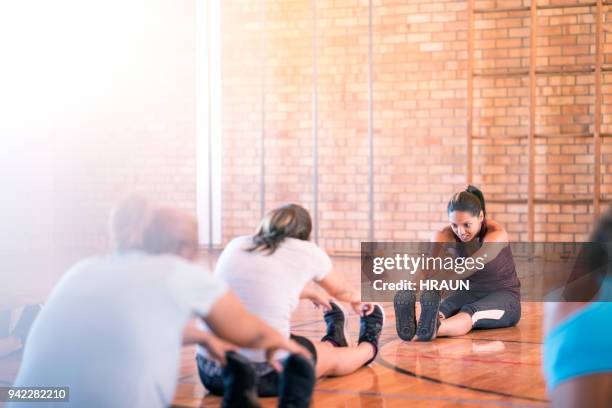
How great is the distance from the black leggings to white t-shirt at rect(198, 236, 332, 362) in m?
1.91

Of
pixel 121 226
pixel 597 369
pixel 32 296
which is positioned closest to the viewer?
pixel 597 369

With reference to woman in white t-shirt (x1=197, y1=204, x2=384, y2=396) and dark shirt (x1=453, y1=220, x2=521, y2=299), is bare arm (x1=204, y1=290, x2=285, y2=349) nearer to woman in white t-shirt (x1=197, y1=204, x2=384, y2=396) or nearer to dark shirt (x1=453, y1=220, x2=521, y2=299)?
woman in white t-shirt (x1=197, y1=204, x2=384, y2=396)

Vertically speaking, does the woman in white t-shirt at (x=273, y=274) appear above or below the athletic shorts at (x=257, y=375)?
above

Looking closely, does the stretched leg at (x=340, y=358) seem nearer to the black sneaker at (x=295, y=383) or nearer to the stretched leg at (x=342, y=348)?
the stretched leg at (x=342, y=348)

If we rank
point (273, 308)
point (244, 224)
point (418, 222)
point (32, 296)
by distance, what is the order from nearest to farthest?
point (273, 308) → point (32, 296) → point (418, 222) → point (244, 224)

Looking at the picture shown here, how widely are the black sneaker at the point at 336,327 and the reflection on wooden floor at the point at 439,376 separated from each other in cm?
15

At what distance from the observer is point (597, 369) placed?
175cm

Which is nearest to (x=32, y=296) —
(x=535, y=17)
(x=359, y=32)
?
(x=359, y=32)

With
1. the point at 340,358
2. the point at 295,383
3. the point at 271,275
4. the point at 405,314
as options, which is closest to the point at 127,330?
the point at 295,383

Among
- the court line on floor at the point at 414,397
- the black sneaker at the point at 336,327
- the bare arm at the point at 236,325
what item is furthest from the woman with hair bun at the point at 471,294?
the bare arm at the point at 236,325

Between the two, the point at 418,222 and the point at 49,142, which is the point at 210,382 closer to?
the point at 418,222

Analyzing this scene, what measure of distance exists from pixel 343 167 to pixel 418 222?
92 centimetres
